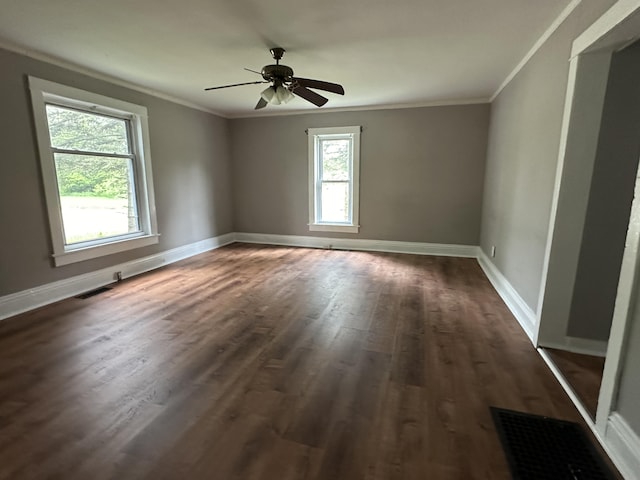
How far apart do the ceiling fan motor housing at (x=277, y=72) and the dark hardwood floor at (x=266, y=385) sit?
7.18ft

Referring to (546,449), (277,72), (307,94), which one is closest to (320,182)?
(307,94)

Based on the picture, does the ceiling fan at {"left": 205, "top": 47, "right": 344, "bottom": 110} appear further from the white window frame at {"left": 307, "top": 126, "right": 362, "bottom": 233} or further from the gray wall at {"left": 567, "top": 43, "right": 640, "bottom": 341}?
the white window frame at {"left": 307, "top": 126, "right": 362, "bottom": 233}

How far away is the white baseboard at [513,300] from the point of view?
2.60m

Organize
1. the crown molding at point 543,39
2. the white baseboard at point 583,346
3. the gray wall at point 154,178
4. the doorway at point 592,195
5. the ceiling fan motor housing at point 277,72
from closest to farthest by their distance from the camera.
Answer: the doorway at point 592,195 < the crown molding at point 543,39 < the white baseboard at point 583,346 < the ceiling fan motor housing at point 277,72 < the gray wall at point 154,178

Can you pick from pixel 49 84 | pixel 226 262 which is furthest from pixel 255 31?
pixel 226 262

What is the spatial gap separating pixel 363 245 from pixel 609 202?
3.84 m

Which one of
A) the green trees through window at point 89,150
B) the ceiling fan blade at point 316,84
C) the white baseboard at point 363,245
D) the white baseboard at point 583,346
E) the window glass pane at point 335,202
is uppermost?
the ceiling fan blade at point 316,84

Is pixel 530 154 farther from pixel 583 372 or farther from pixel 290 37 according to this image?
pixel 290 37

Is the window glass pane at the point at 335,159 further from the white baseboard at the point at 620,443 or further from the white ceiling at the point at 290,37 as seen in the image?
the white baseboard at the point at 620,443

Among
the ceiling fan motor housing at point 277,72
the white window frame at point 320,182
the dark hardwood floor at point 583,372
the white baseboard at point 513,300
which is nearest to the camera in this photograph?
the dark hardwood floor at point 583,372

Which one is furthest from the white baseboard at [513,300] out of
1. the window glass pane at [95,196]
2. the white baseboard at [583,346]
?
the window glass pane at [95,196]

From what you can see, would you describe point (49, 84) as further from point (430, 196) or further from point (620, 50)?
point (430, 196)

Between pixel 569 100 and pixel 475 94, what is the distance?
2.78 m

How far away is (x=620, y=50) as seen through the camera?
6.38 feet
